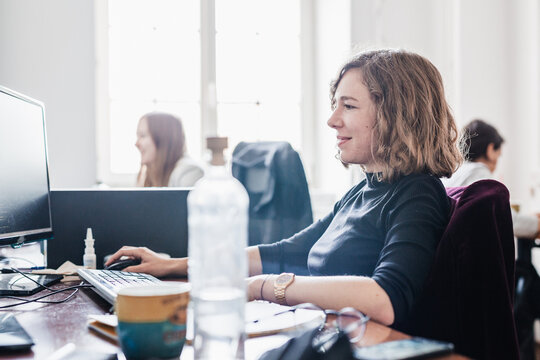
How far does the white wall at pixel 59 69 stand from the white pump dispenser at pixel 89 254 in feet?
5.98

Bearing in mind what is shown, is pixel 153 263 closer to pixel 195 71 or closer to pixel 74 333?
pixel 74 333

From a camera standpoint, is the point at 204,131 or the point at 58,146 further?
the point at 204,131

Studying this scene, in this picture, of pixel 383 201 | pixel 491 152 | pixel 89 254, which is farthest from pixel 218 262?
pixel 491 152

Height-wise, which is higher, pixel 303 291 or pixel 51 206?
pixel 51 206

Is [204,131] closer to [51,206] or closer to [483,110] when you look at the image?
[483,110]

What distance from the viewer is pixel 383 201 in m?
1.13

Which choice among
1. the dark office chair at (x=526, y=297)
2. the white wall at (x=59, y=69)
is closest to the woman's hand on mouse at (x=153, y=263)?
the white wall at (x=59, y=69)

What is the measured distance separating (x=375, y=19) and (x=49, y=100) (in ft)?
6.89

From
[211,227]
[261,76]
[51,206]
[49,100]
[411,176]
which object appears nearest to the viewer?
[211,227]

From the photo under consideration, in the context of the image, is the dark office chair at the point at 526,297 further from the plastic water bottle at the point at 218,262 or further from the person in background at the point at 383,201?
the plastic water bottle at the point at 218,262

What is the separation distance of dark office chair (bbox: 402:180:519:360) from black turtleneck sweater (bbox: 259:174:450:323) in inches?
1.5

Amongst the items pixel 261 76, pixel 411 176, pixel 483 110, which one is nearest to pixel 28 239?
pixel 411 176

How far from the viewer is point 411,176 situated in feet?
3.67

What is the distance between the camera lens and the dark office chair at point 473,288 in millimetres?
944
